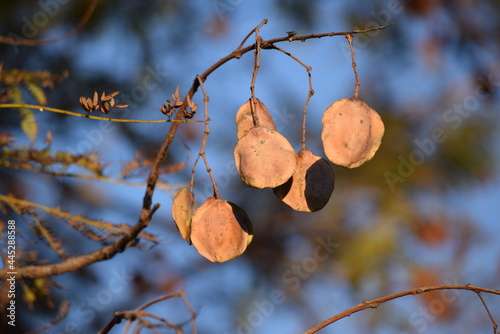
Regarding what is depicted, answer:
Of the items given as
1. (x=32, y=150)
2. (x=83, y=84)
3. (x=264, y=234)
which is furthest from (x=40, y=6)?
(x=264, y=234)

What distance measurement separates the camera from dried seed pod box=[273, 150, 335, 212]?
76 cm

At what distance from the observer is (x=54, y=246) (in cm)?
106

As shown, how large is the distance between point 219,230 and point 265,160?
0.33 feet

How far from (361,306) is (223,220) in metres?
0.18

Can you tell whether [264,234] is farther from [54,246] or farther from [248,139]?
[248,139]

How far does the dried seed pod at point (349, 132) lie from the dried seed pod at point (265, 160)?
0.05m
